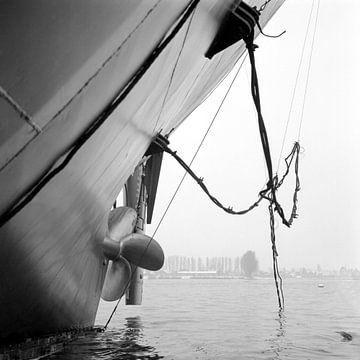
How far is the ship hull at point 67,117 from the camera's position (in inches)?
82.7

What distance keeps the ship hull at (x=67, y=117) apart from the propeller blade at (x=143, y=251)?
144 centimetres

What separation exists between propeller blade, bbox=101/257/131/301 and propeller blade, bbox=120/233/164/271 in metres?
0.45

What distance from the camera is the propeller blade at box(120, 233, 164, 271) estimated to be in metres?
7.59

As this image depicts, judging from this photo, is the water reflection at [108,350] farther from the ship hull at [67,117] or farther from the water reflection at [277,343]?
the water reflection at [277,343]

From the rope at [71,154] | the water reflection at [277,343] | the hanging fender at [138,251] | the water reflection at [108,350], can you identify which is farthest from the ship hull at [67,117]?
the water reflection at [277,343]

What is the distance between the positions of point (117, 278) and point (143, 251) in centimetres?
136

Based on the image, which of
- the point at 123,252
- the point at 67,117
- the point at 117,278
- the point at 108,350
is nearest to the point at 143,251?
the point at 123,252

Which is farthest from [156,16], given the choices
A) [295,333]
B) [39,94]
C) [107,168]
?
[295,333]

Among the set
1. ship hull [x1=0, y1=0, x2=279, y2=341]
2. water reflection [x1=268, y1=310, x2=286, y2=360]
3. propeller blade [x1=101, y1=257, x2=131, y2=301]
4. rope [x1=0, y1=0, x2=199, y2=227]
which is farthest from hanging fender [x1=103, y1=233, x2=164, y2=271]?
rope [x1=0, y1=0, x2=199, y2=227]

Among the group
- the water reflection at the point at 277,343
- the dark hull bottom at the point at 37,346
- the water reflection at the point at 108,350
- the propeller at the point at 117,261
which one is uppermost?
the propeller at the point at 117,261

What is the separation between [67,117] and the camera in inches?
106

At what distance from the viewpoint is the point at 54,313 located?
18.7 ft

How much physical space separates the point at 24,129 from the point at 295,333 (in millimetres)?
12459

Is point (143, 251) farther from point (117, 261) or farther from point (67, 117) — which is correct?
point (67, 117)
